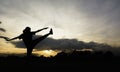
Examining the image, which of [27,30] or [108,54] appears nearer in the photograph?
[27,30]

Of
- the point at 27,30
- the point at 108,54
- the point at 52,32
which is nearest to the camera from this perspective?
the point at 27,30

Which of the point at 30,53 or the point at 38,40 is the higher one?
the point at 38,40

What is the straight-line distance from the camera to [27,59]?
80.5 ft

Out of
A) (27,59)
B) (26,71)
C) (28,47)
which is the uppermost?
(28,47)

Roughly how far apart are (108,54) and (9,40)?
120450 mm

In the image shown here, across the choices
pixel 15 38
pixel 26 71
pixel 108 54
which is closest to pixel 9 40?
pixel 15 38

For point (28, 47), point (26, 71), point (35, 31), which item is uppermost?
point (35, 31)

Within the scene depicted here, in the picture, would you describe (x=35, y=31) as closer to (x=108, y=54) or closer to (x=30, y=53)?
(x=30, y=53)

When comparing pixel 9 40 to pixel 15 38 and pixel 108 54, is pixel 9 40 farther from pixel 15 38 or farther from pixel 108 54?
pixel 108 54

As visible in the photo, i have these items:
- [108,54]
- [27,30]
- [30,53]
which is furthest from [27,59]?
[108,54]

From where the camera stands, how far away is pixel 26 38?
76.6ft

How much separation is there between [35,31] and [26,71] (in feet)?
17.7

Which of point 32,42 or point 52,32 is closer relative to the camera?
point 32,42

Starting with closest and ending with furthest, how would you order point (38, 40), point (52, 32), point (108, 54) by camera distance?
1. point (38, 40)
2. point (52, 32)
3. point (108, 54)
